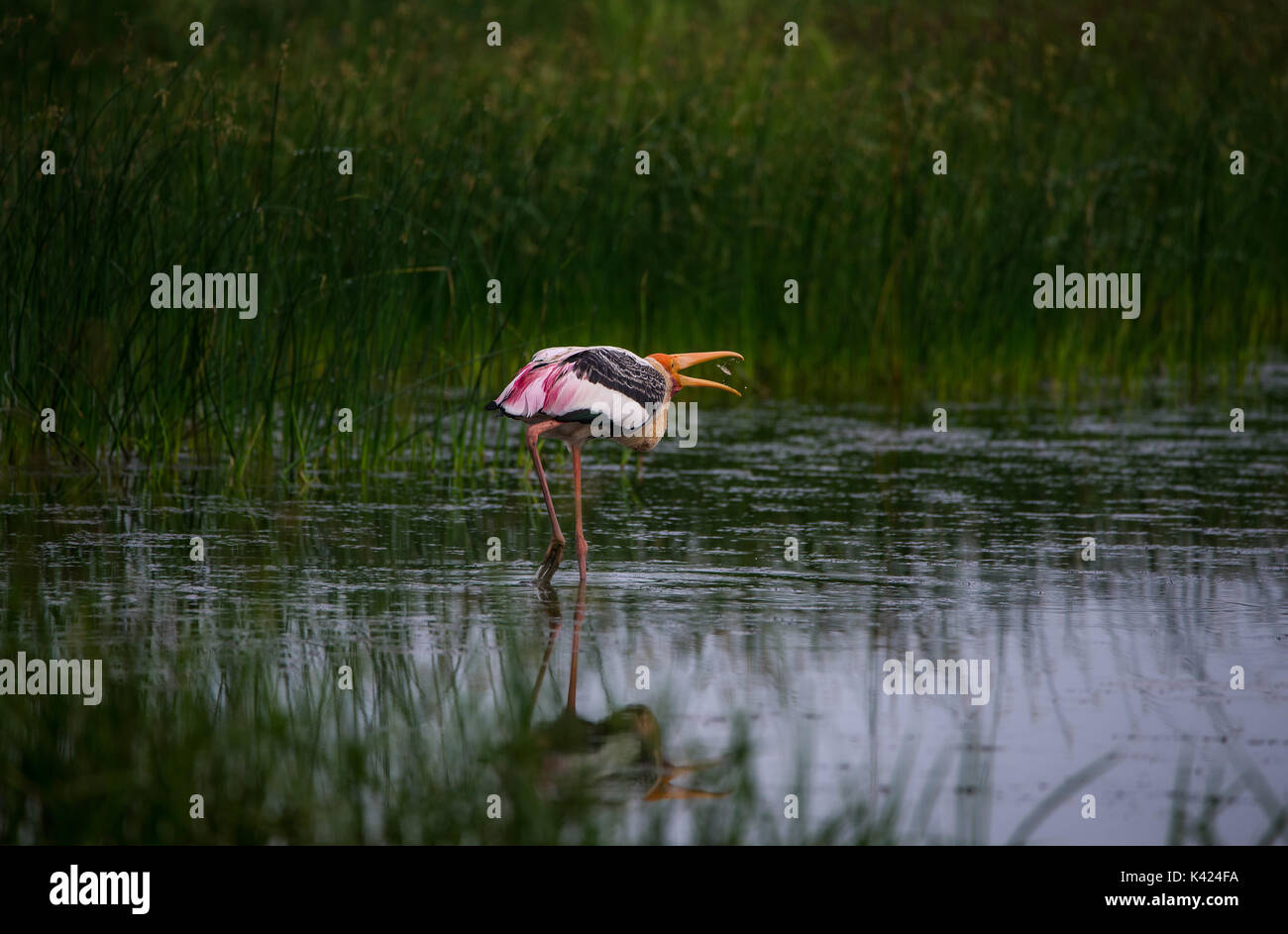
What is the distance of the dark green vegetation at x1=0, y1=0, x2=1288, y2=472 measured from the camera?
8516 millimetres

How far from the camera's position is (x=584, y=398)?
6.44m

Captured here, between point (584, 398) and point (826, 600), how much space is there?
111cm

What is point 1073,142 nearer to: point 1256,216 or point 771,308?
point 1256,216

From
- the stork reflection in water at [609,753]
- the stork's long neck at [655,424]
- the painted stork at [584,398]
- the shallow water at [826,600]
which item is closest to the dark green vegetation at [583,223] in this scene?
the shallow water at [826,600]

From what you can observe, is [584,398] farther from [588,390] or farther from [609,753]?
[609,753]

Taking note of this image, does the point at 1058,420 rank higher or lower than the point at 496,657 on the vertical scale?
higher

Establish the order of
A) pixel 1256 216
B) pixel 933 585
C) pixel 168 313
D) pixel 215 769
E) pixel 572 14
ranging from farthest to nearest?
pixel 572 14 → pixel 1256 216 → pixel 168 313 → pixel 933 585 → pixel 215 769

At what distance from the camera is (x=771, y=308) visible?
1231 cm

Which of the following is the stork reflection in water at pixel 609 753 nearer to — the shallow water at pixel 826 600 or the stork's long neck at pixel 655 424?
the shallow water at pixel 826 600

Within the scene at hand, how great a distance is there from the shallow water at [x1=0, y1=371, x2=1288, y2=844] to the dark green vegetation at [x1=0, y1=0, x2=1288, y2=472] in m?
0.66

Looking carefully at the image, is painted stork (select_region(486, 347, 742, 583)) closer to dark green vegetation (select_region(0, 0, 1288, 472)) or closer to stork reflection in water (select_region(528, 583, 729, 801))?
stork reflection in water (select_region(528, 583, 729, 801))

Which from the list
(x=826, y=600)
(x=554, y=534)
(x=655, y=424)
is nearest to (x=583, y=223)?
(x=655, y=424)

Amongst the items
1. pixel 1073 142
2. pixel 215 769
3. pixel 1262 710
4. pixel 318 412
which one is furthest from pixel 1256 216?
pixel 215 769
